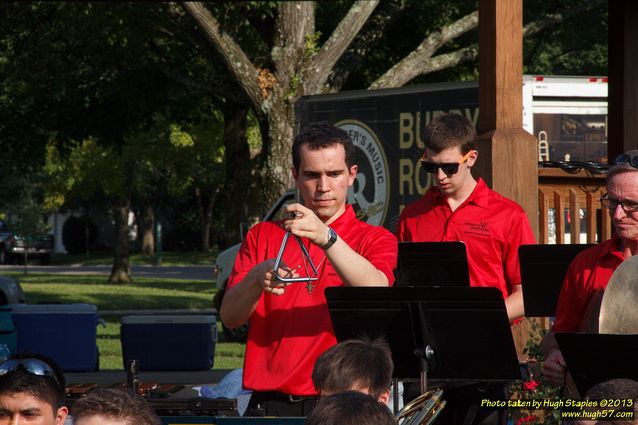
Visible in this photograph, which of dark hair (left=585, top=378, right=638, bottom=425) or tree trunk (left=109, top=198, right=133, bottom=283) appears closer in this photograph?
dark hair (left=585, top=378, right=638, bottom=425)

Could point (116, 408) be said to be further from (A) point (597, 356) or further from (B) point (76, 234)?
(B) point (76, 234)

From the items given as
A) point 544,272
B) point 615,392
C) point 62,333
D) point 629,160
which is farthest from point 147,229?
point 615,392

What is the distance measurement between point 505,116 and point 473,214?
235cm

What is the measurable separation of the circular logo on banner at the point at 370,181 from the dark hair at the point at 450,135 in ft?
24.3

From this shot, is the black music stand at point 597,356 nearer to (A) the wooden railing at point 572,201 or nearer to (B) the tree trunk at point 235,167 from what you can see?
(A) the wooden railing at point 572,201

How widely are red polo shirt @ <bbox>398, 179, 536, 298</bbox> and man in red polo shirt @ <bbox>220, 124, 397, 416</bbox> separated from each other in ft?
4.16

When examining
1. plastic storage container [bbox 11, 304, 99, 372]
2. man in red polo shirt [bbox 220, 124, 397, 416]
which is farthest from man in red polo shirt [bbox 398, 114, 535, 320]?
plastic storage container [bbox 11, 304, 99, 372]

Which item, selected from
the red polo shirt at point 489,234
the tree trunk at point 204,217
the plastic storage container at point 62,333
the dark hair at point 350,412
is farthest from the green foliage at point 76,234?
the dark hair at point 350,412

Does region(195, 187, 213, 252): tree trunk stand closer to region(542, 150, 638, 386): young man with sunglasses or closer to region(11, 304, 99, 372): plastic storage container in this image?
region(11, 304, 99, 372): plastic storage container

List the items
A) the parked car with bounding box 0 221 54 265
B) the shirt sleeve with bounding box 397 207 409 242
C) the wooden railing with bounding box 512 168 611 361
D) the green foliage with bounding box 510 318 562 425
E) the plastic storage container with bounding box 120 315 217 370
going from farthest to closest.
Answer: the parked car with bounding box 0 221 54 265, the plastic storage container with bounding box 120 315 217 370, the wooden railing with bounding box 512 168 611 361, the green foliage with bounding box 510 318 562 425, the shirt sleeve with bounding box 397 207 409 242

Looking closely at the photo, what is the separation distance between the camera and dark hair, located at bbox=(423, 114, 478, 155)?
6.07 metres

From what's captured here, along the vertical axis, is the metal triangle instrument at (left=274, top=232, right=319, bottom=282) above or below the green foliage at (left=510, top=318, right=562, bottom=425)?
above

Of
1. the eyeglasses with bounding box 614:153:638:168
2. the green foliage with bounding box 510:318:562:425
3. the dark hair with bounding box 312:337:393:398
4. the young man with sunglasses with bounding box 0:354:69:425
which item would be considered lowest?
the green foliage with bounding box 510:318:562:425

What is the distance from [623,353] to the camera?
430cm
